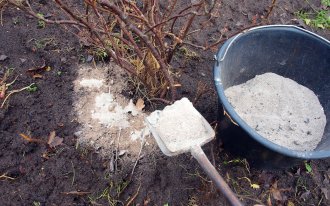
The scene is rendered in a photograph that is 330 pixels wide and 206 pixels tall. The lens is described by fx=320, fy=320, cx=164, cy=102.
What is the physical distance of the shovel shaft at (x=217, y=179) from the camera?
127 centimetres

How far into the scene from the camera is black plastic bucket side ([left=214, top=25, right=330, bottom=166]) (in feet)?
5.28

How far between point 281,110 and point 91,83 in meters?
1.32

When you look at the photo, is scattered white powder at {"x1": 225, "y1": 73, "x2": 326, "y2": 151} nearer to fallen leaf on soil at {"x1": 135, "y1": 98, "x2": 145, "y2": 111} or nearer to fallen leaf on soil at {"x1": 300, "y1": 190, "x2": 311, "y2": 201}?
fallen leaf on soil at {"x1": 300, "y1": 190, "x2": 311, "y2": 201}

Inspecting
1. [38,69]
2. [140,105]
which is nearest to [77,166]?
[140,105]

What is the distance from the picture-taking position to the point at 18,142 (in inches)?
76.9

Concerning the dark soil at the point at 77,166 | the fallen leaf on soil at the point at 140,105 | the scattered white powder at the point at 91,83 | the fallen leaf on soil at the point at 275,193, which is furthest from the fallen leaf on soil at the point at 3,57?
the fallen leaf on soil at the point at 275,193

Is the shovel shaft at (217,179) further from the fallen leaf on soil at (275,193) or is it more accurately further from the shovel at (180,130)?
the fallen leaf on soil at (275,193)

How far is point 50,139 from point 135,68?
0.69 m

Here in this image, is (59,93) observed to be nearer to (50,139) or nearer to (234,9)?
(50,139)

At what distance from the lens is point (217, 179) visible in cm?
136

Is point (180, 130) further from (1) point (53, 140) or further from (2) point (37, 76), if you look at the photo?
(2) point (37, 76)

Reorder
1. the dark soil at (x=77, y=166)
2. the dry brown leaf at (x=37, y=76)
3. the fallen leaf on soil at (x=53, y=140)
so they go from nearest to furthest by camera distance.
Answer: the dark soil at (x=77, y=166), the fallen leaf on soil at (x=53, y=140), the dry brown leaf at (x=37, y=76)

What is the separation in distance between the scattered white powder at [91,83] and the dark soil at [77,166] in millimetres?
83

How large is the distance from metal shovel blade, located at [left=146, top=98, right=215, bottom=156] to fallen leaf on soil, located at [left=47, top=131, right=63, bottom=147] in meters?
0.65
